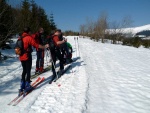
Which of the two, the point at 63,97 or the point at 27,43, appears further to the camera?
the point at 27,43

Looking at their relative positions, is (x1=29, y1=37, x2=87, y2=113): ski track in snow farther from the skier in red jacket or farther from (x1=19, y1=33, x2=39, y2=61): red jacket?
(x1=19, y1=33, x2=39, y2=61): red jacket

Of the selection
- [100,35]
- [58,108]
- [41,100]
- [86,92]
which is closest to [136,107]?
[86,92]

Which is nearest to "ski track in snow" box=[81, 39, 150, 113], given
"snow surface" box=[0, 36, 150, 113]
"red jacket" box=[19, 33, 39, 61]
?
"snow surface" box=[0, 36, 150, 113]

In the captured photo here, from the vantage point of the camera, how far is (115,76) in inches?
359

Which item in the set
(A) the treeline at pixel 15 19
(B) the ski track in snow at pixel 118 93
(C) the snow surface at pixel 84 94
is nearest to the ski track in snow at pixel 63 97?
(C) the snow surface at pixel 84 94

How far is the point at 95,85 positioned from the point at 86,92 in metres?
1.02

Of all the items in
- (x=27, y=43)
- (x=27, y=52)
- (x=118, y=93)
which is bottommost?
(x=118, y=93)

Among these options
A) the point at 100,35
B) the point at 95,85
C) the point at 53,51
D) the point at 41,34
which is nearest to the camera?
the point at 95,85

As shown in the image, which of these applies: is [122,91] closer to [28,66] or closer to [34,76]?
[28,66]

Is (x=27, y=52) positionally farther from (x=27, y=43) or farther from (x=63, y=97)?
(x=63, y=97)

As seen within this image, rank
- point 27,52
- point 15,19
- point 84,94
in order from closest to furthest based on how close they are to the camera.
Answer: point 84,94 < point 27,52 < point 15,19

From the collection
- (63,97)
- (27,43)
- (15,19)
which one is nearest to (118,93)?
(63,97)

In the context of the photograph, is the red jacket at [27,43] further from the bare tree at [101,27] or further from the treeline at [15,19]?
the bare tree at [101,27]

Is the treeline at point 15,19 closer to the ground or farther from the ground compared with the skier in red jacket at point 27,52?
farther from the ground
